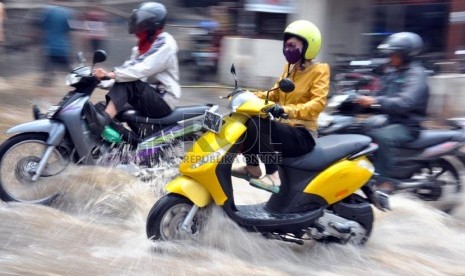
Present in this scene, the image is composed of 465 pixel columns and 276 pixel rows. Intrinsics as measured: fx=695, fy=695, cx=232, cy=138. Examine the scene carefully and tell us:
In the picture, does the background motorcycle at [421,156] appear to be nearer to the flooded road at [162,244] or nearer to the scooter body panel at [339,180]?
the flooded road at [162,244]

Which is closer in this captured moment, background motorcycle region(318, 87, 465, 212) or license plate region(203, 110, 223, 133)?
license plate region(203, 110, 223, 133)

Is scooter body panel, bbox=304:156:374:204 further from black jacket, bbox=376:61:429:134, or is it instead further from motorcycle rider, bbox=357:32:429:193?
black jacket, bbox=376:61:429:134

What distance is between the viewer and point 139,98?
236 inches

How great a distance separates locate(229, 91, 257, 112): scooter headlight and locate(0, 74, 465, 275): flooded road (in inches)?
27.8

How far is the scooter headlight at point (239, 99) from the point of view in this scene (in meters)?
4.58

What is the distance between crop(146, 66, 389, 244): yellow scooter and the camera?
4539 mm

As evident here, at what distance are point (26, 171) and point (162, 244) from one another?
1.50m

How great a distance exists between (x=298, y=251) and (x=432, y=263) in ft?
3.09

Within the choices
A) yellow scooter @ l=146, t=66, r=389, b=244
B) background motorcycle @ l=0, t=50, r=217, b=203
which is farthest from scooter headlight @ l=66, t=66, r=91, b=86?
yellow scooter @ l=146, t=66, r=389, b=244

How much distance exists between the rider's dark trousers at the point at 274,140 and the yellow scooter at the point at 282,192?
0.06 meters

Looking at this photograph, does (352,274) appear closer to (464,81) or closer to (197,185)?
(197,185)

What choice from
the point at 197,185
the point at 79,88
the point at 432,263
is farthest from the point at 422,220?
the point at 79,88

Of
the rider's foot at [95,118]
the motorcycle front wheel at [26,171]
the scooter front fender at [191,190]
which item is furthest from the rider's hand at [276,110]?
the motorcycle front wheel at [26,171]

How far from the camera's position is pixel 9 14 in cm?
1476
